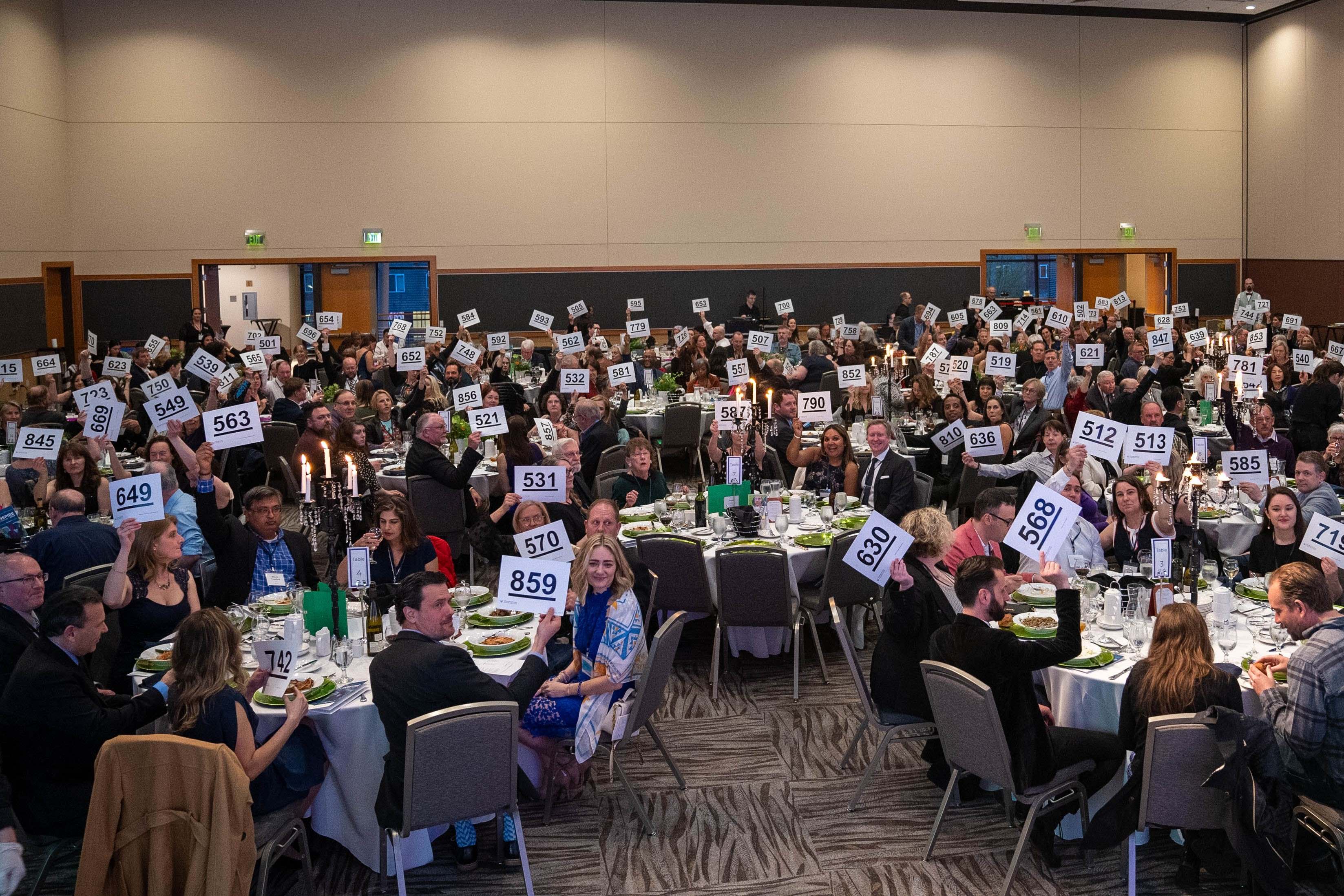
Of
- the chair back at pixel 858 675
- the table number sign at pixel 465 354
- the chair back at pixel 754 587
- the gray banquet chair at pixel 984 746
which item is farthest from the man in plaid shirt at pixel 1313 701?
the table number sign at pixel 465 354

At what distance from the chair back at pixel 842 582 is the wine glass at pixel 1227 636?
205 centimetres

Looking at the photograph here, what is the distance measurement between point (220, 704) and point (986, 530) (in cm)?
381

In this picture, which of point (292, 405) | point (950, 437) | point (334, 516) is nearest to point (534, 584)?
point (334, 516)

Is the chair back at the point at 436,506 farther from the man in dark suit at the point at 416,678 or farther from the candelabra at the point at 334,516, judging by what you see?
Result: the man in dark suit at the point at 416,678

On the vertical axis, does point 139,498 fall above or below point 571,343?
below

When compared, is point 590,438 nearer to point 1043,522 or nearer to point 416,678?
point 1043,522

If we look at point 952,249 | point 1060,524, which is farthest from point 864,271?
point 1060,524

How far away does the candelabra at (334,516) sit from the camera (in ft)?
17.7

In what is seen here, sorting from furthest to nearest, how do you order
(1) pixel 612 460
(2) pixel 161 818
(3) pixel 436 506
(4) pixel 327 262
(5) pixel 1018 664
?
1. (4) pixel 327 262
2. (1) pixel 612 460
3. (3) pixel 436 506
4. (5) pixel 1018 664
5. (2) pixel 161 818

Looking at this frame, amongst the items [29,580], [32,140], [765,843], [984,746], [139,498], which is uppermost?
[32,140]

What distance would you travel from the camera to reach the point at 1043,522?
5.32 m

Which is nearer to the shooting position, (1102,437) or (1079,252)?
(1102,437)

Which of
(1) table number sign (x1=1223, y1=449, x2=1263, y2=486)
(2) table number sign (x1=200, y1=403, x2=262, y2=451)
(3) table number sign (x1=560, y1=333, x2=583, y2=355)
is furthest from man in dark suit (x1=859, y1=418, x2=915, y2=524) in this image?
(3) table number sign (x1=560, y1=333, x2=583, y2=355)

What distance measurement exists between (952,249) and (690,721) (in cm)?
1714
